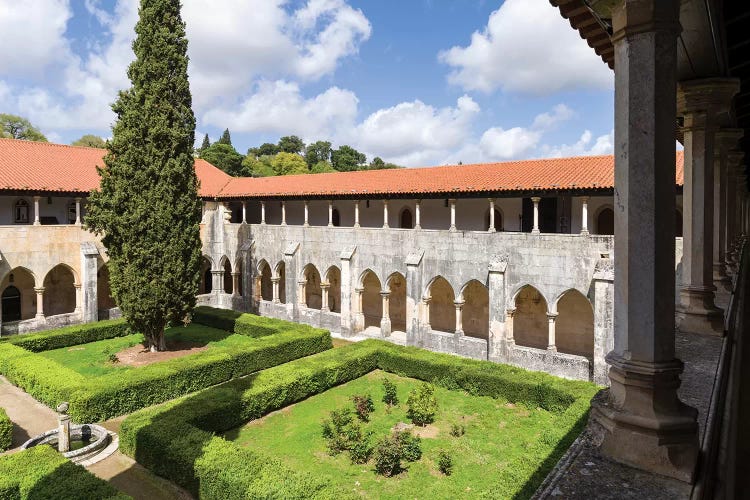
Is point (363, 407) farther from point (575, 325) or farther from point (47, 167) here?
point (47, 167)

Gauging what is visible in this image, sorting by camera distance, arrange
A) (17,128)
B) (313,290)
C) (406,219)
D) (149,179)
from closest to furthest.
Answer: (149,179)
(406,219)
(313,290)
(17,128)

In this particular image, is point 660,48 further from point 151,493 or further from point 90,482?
point 151,493

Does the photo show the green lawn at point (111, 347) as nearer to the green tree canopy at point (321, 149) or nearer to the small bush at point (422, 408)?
the small bush at point (422, 408)

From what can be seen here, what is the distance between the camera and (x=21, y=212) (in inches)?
889

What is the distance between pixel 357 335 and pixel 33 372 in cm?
1238

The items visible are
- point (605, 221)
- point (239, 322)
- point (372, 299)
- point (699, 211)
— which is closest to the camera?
point (699, 211)

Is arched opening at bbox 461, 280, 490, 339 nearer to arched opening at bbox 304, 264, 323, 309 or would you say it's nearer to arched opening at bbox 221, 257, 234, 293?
arched opening at bbox 304, 264, 323, 309

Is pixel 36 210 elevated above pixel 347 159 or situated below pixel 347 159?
below

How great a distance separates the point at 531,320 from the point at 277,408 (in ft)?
41.9

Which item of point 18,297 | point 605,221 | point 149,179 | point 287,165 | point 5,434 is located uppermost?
point 287,165

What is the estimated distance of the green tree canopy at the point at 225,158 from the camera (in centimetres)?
6266

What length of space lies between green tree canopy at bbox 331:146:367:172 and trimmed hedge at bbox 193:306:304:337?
173 feet

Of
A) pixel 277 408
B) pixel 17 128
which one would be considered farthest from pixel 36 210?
pixel 17 128

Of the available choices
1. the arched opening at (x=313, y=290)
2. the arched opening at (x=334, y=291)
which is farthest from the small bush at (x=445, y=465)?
the arched opening at (x=313, y=290)
